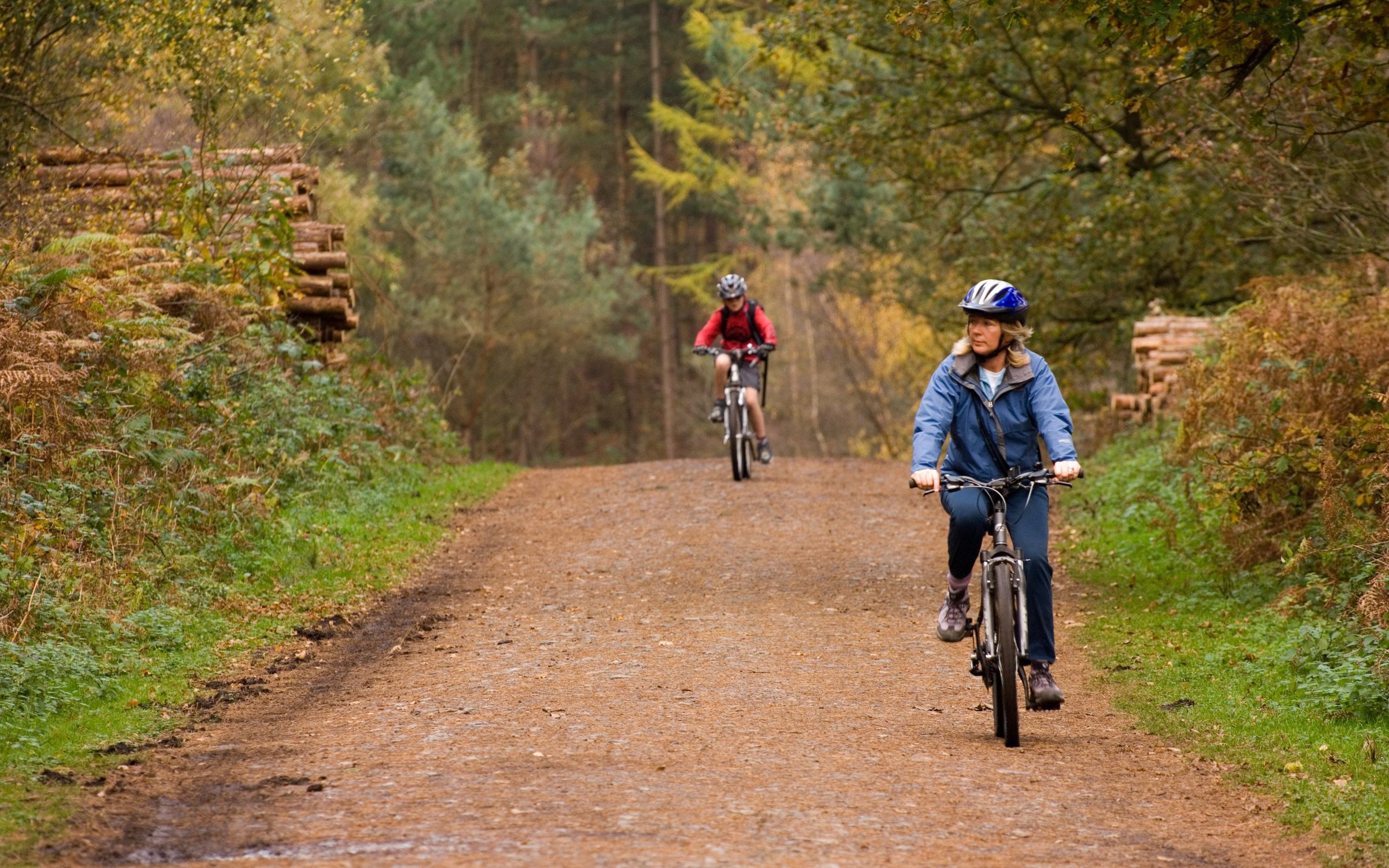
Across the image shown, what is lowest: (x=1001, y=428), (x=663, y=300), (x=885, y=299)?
(x=1001, y=428)

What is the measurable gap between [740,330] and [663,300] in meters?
33.4

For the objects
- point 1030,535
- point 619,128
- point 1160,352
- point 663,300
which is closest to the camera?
point 1030,535

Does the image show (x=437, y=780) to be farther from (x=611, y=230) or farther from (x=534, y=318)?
(x=611, y=230)

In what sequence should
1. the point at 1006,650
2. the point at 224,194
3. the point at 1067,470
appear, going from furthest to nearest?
the point at 224,194
the point at 1006,650
the point at 1067,470

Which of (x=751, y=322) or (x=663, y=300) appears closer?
(x=751, y=322)

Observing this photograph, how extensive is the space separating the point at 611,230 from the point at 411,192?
15.5m

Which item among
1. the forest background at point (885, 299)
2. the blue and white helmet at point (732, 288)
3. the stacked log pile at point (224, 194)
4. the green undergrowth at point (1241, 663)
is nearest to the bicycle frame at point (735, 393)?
the blue and white helmet at point (732, 288)

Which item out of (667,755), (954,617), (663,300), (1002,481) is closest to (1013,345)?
(1002,481)

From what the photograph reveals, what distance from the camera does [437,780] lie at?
656cm

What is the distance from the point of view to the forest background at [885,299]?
965 centimetres

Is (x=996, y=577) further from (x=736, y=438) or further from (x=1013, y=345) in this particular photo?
(x=736, y=438)

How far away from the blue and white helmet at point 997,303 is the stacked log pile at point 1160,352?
1131cm

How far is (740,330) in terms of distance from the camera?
17188 millimetres

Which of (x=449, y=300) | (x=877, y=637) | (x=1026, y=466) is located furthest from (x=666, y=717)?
(x=449, y=300)
